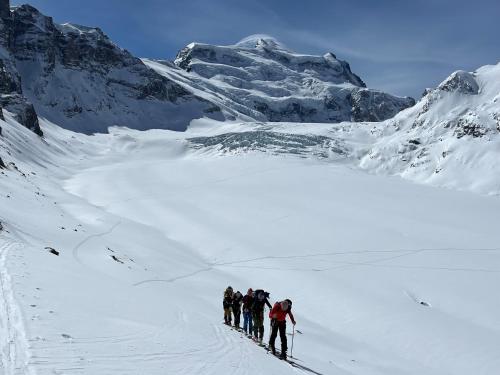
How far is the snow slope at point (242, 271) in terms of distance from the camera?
1242cm

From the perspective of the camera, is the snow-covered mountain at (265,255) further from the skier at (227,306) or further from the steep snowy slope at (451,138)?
the skier at (227,306)

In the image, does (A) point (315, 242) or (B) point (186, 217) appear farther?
(B) point (186, 217)

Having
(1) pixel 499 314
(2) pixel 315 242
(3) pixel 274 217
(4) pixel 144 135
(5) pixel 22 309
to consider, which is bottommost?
(5) pixel 22 309

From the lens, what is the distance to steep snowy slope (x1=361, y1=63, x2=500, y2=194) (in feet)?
293

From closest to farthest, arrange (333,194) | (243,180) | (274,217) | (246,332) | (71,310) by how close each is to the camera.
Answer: (71,310) < (246,332) < (274,217) < (333,194) < (243,180)

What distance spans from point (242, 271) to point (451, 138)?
7808cm

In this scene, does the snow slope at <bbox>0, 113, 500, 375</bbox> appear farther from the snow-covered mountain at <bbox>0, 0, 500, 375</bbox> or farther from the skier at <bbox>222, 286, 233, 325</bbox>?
the skier at <bbox>222, 286, 233, 325</bbox>

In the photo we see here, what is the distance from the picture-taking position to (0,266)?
1667 cm

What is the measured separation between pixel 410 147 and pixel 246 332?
9568 centimetres

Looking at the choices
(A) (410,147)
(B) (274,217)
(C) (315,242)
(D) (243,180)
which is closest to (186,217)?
(B) (274,217)

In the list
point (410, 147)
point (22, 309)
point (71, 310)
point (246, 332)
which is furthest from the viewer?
point (410, 147)

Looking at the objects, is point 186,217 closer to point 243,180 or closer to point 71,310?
point 243,180

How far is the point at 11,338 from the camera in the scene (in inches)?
403

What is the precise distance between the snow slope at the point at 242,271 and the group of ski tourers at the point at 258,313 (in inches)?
33.0
